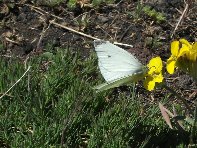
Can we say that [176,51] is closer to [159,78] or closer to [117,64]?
[159,78]

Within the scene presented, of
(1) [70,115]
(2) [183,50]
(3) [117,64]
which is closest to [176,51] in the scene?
(2) [183,50]

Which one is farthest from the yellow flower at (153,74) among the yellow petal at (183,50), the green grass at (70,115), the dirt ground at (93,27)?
the dirt ground at (93,27)

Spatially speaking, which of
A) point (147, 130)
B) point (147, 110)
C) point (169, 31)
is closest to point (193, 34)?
point (169, 31)

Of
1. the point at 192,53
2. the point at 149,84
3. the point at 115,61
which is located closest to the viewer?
the point at 192,53

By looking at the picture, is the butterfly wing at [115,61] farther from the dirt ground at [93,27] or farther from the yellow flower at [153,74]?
the dirt ground at [93,27]

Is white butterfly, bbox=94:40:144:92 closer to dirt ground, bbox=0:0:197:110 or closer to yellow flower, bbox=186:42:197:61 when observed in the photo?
yellow flower, bbox=186:42:197:61

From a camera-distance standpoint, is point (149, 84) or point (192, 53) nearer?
point (192, 53)

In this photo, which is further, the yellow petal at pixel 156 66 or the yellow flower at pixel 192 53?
the yellow petal at pixel 156 66

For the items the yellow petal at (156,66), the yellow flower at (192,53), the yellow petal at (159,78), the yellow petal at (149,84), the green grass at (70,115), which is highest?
the yellow flower at (192,53)
